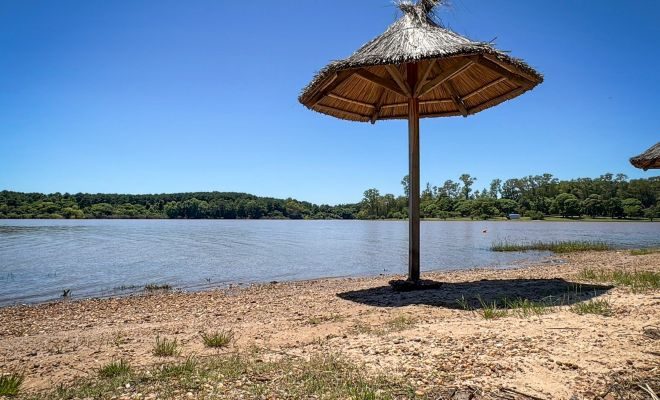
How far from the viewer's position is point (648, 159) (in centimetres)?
1138

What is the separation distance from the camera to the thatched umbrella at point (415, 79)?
7.57 metres

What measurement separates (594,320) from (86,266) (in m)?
21.9

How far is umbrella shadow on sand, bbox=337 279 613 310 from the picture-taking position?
700 centimetres

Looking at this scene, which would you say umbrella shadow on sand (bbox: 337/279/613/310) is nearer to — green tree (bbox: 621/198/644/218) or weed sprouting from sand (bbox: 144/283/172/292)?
weed sprouting from sand (bbox: 144/283/172/292)

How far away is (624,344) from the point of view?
385cm

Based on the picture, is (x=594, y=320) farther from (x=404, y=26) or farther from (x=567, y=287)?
(x=404, y=26)

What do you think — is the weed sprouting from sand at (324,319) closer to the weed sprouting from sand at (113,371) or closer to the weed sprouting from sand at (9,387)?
the weed sprouting from sand at (113,371)

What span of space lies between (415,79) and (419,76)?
215 millimetres

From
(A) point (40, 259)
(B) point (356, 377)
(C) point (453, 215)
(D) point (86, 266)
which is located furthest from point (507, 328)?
(C) point (453, 215)

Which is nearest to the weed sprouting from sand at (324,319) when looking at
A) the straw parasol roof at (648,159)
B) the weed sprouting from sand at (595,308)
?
the weed sprouting from sand at (595,308)

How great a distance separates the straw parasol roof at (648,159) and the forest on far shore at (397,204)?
4315 inches

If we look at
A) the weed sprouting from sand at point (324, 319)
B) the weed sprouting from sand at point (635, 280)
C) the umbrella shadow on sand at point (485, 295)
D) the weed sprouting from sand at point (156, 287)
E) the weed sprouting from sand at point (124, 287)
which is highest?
the weed sprouting from sand at point (635, 280)

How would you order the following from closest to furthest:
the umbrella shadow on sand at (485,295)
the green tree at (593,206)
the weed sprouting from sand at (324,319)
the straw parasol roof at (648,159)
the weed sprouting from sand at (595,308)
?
the weed sprouting from sand at (595,308)
the weed sprouting from sand at (324,319)
the umbrella shadow on sand at (485,295)
the straw parasol roof at (648,159)
the green tree at (593,206)

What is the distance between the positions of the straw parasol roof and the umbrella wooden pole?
749 cm
